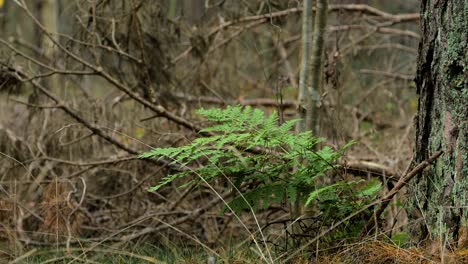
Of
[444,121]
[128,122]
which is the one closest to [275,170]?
[444,121]

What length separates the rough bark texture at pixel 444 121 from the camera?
269 cm

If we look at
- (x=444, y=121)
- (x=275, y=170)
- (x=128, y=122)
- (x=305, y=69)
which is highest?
(x=305, y=69)

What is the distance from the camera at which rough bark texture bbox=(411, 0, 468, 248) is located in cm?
269

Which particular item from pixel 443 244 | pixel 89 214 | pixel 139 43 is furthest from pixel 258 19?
pixel 443 244

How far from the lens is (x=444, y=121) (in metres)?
2.78

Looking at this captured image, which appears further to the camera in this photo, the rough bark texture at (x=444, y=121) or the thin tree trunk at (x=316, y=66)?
the thin tree trunk at (x=316, y=66)

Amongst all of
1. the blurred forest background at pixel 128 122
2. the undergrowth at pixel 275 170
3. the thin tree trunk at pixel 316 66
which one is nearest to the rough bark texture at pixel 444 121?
the undergrowth at pixel 275 170

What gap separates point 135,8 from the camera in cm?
461

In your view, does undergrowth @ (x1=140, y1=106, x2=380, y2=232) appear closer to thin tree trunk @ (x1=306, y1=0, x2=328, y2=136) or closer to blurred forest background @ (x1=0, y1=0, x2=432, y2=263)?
thin tree trunk @ (x1=306, y1=0, x2=328, y2=136)

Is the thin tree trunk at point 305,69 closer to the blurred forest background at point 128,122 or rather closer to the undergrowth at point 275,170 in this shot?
the blurred forest background at point 128,122

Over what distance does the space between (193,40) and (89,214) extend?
1.80m

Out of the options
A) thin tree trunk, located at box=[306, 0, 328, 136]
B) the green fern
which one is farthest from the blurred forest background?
the green fern

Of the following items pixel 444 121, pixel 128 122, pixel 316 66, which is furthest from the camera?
pixel 128 122

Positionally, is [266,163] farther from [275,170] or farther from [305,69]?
[305,69]
